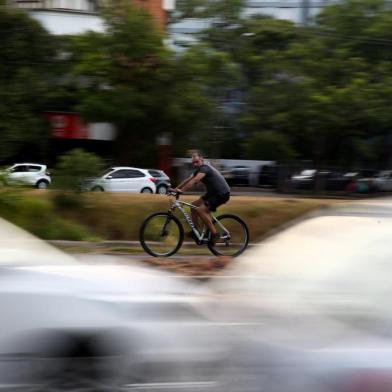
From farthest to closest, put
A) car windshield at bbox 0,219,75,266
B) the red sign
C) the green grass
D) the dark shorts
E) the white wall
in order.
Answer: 1. the red sign
2. the white wall
3. the green grass
4. the dark shorts
5. car windshield at bbox 0,219,75,266

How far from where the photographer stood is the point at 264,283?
145 inches

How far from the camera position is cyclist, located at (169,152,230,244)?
35.0 ft

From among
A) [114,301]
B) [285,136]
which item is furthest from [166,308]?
[285,136]

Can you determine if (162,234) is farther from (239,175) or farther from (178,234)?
(239,175)

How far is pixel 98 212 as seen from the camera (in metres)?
13.3

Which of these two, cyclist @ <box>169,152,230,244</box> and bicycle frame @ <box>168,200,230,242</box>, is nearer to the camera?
cyclist @ <box>169,152,230,244</box>

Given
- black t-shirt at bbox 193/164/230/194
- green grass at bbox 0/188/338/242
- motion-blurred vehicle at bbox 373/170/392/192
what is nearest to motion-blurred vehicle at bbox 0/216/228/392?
black t-shirt at bbox 193/164/230/194

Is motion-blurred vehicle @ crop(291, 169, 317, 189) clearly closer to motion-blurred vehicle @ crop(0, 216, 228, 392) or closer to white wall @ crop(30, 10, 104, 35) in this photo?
white wall @ crop(30, 10, 104, 35)

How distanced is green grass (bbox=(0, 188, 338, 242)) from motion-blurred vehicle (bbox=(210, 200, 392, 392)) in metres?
9.06

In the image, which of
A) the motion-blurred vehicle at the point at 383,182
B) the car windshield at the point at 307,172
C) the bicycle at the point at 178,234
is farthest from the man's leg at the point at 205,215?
the motion-blurred vehicle at the point at 383,182

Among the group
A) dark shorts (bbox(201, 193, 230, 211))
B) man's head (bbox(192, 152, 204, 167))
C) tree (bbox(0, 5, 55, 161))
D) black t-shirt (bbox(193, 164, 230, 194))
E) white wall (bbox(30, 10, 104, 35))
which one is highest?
man's head (bbox(192, 152, 204, 167))

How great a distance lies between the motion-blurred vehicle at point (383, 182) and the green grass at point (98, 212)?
19.6 m

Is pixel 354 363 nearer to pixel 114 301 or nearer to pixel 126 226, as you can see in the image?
pixel 114 301

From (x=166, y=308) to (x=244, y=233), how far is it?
7.05m
